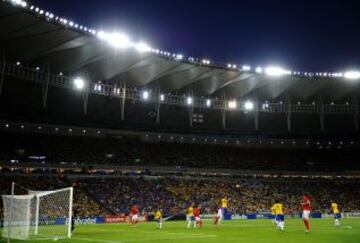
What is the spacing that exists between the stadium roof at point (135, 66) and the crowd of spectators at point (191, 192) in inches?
565

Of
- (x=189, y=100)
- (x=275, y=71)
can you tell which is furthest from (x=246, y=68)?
(x=189, y=100)

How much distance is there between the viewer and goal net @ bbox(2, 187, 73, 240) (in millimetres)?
26164

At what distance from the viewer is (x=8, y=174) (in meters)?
58.5

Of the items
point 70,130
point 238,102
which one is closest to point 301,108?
point 238,102

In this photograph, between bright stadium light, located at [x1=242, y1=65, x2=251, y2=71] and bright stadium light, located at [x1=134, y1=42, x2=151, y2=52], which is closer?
bright stadium light, located at [x1=134, y1=42, x2=151, y2=52]

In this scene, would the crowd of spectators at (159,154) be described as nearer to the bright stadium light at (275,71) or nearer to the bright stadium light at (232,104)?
the bright stadium light at (232,104)

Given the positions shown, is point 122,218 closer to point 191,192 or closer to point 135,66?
point 191,192

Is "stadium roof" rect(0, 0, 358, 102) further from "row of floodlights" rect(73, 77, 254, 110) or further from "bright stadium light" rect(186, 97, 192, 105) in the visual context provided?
"bright stadium light" rect(186, 97, 192, 105)

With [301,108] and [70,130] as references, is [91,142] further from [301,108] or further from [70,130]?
[301,108]

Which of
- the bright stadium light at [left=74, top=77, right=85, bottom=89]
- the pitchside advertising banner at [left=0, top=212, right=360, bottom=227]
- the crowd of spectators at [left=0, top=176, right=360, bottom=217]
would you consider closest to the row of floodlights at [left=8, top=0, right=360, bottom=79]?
the bright stadium light at [left=74, top=77, right=85, bottom=89]

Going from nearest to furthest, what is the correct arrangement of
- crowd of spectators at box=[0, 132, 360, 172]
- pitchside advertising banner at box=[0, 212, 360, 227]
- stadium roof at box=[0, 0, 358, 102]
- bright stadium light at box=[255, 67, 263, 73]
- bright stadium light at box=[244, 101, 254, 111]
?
1. pitchside advertising banner at box=[0, 212, 360, 227]
2. stadium roof at box=[0, 0, 358, 102]
3. crowd of spectators at box=[0, 132, 360, 172]
4. bright stadium light at box=[255, 67, 263, 73]
5. bright stadium light at box=[244, 101, 254, 111]

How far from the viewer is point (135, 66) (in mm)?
67250

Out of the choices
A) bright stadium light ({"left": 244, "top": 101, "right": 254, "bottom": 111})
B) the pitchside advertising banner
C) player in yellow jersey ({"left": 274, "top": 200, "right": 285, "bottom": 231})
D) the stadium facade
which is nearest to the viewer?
player in yellow jersey ({"left": 274, "top": 200, "right": 285, "bottom": 231})

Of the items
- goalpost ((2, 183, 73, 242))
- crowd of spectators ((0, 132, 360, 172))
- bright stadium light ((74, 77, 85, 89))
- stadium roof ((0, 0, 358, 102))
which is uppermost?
stadium roof ((0, 0, 358, 102))
